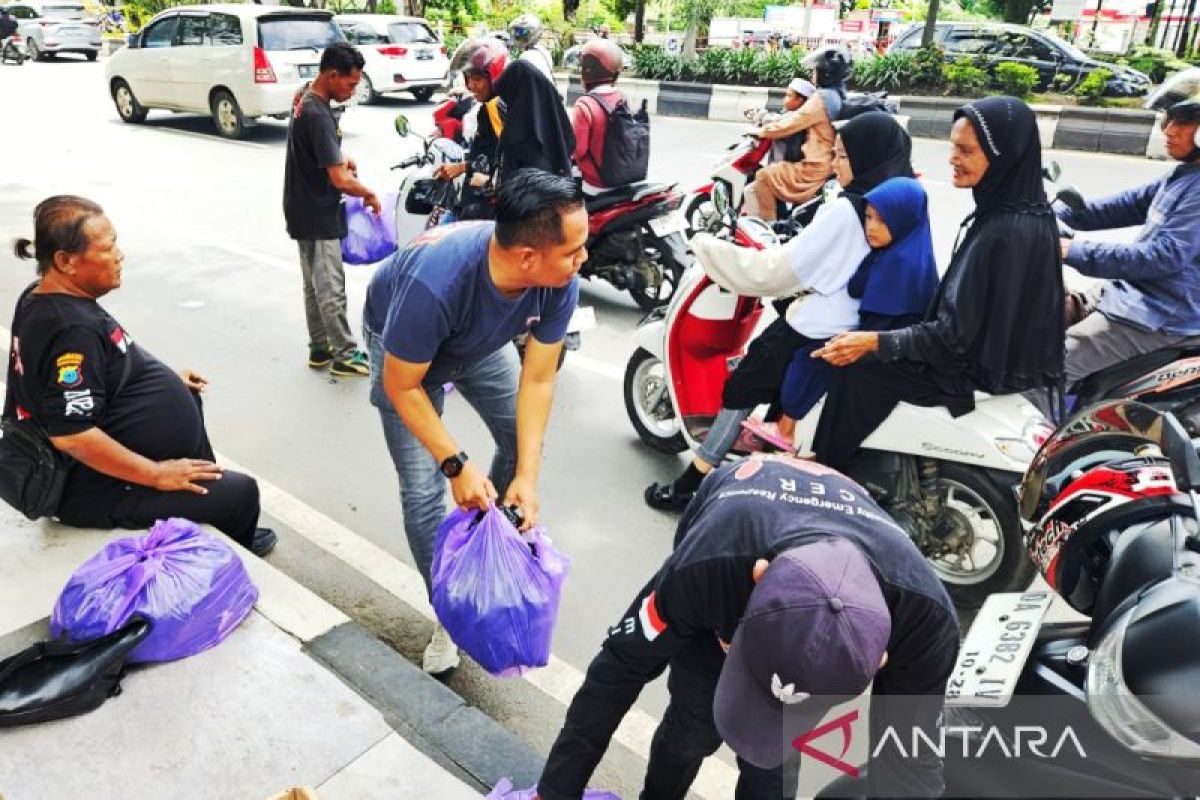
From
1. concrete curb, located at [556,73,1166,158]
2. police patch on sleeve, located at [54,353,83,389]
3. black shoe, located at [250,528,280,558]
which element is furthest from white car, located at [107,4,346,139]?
police patch on sleeve, located at [54,353,83,389]

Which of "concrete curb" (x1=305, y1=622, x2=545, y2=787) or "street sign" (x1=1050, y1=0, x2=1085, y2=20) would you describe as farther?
"street sign" (x1=1050, y1=0, x2=1085, y2=20)

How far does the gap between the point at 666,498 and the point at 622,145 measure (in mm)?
2623

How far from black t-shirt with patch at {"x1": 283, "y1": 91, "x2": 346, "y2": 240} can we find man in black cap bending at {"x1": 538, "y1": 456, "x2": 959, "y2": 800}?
3461 mm

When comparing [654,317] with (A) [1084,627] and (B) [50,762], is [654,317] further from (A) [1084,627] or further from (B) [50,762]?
(B) [50,762]

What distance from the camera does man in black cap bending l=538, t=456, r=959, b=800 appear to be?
1.39m

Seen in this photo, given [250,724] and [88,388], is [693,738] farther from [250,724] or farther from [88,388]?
[88,388]

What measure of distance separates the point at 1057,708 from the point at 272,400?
4.03 meters

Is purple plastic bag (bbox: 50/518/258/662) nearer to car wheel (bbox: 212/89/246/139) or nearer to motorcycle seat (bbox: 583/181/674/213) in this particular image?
motorcycle seat (bbox: 583/181/674/213)

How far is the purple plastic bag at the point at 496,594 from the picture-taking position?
2234mm

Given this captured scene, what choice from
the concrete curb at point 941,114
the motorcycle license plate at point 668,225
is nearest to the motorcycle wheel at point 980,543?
the motorcycle license plate at point 668,225

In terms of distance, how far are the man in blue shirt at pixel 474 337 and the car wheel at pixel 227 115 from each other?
11028 millimetres

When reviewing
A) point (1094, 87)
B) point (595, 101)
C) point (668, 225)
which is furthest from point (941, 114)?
point (595, 101)

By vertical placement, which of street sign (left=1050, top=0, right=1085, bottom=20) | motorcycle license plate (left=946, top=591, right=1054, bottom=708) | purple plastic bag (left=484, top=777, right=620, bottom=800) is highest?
street sign (left=1050, top=0, right=1085, bottom=20)

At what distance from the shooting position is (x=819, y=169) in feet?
19.3
